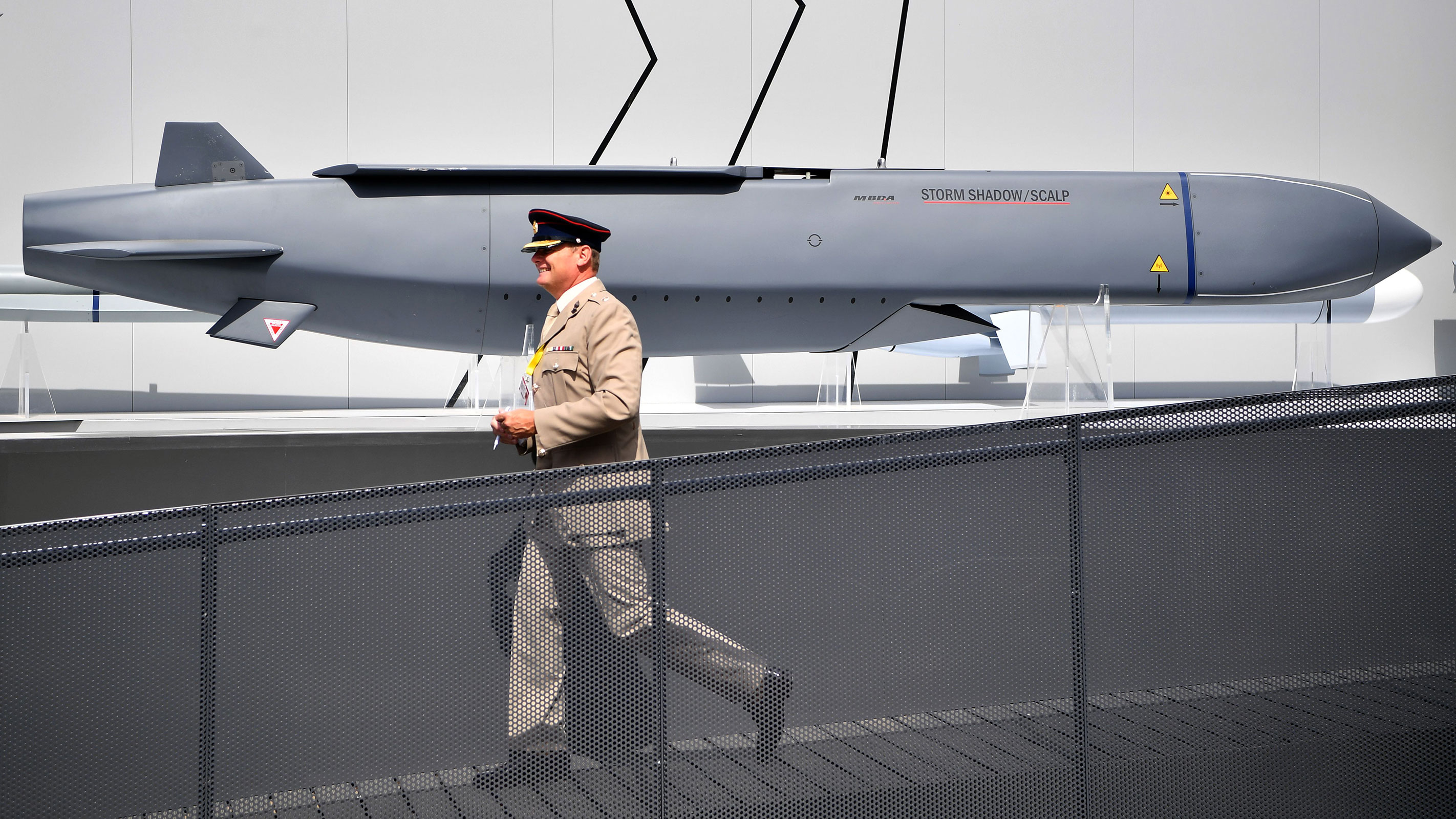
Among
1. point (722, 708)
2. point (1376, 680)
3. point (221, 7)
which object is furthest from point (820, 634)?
point (221, 7)

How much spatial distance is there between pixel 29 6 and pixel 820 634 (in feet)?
22.8

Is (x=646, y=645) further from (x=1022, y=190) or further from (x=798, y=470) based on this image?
(x=1022, y=190)

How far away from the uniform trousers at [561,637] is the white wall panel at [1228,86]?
6.81m

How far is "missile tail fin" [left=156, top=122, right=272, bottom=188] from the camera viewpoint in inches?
151

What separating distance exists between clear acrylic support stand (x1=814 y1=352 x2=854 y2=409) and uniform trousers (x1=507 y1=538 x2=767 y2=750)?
4.71 meters

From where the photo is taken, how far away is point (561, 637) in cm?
142

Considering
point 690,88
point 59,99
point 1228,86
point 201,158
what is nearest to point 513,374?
point 201,158

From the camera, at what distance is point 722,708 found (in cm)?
142

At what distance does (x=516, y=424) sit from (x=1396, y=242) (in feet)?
15.0

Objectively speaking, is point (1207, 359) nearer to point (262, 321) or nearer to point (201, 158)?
point (262, 321)

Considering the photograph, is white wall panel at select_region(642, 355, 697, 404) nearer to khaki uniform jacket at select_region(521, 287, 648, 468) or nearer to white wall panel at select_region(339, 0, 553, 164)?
white wall panel at select_region(339, 0, 553, 164)

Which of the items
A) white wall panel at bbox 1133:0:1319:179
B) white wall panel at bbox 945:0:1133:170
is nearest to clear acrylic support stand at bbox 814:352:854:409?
white wall panel at bbox 945:0:1133:170

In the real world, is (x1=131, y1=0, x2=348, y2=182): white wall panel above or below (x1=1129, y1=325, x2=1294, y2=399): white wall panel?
above

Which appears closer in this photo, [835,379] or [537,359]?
[537,359]
